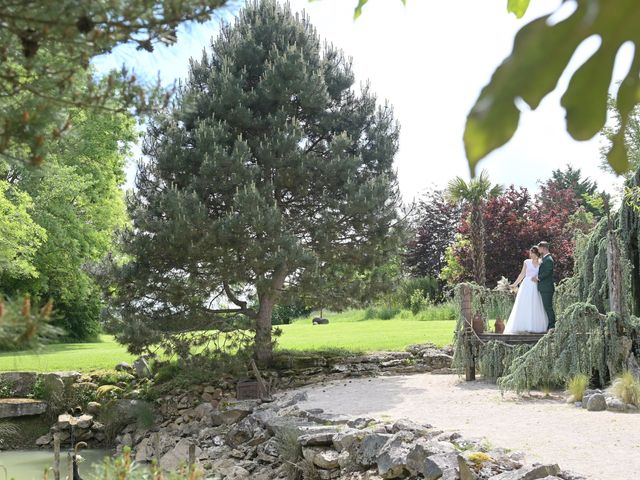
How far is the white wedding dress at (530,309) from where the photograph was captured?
11.8 m

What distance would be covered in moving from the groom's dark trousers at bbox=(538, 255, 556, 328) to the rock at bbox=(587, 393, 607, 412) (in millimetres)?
3357

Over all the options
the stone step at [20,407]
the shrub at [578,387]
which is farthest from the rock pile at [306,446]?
the shrub at [578,387]

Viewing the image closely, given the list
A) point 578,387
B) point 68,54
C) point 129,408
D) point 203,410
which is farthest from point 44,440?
point 68,54

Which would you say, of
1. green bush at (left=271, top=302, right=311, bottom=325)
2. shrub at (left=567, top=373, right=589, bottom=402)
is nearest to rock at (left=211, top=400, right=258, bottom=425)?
shrub at (left=567, top=373, right=589, bottom=402)

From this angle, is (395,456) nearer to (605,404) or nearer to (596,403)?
(596,403)

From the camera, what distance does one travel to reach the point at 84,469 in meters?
10.9

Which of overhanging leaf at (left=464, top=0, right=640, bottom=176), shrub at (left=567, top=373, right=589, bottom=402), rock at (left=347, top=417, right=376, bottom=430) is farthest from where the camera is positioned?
shrub at (left=567, top=373, right=589, bottom=402)

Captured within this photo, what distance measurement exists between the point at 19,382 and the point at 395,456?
30.4 feet

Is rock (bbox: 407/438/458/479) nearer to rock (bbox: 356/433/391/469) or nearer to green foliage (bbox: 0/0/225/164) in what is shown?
rock (bbox: 356/433/391/469)

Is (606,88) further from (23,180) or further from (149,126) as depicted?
(23,180)

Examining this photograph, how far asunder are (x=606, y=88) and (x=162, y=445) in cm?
1175

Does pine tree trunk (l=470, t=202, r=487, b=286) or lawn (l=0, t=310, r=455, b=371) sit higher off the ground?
pine tree trunk (l=470, t=202, r=487, b=286)

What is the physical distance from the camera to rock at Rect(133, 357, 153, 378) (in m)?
14.0

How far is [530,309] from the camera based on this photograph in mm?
11820
